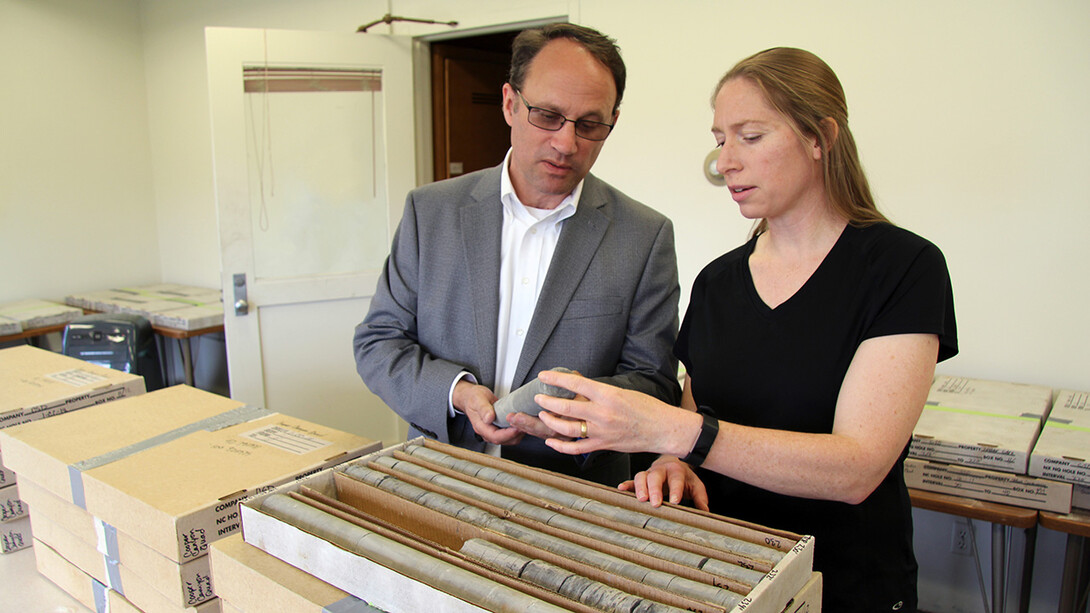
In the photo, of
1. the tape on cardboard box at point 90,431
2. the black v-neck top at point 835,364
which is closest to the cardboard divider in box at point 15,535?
the tape on cardboard box at point 90,431

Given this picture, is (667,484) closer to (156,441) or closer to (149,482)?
(149,482)

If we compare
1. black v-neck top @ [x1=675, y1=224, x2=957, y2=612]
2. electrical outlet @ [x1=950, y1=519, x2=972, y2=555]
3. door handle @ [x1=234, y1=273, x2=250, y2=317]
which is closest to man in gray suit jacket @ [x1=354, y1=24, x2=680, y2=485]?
black v-neck top @ [x1=675, y1=224, x2=957, y2=612]

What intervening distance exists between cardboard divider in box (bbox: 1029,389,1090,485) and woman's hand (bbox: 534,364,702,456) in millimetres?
1365

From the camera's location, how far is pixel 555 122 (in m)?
1.39

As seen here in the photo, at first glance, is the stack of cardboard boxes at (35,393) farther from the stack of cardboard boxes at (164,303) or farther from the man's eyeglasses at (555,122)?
the stack of cardboard boxes at (164,303)

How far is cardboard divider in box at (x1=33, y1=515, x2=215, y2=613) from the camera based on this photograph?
1087 mm

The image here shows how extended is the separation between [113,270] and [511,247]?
4502mm

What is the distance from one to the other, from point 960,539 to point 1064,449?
3.00ft

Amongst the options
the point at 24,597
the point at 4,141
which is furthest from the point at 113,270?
the point at 24,597

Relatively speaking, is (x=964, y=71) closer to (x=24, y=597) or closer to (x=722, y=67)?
(x=722, y=67)

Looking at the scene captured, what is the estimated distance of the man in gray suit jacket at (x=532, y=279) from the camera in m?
1.40

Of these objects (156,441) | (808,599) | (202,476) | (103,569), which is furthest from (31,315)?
(808,599)

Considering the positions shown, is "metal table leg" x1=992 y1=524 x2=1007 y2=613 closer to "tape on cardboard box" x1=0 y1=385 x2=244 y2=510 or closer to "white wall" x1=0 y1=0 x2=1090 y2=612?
"white wall" x1=0 y1=0 x2=1090 y2=612

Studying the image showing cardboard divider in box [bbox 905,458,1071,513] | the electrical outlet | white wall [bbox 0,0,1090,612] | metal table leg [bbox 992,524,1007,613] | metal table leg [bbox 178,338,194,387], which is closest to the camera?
cardboard divider in box [bbox 905,458,1071,513]
